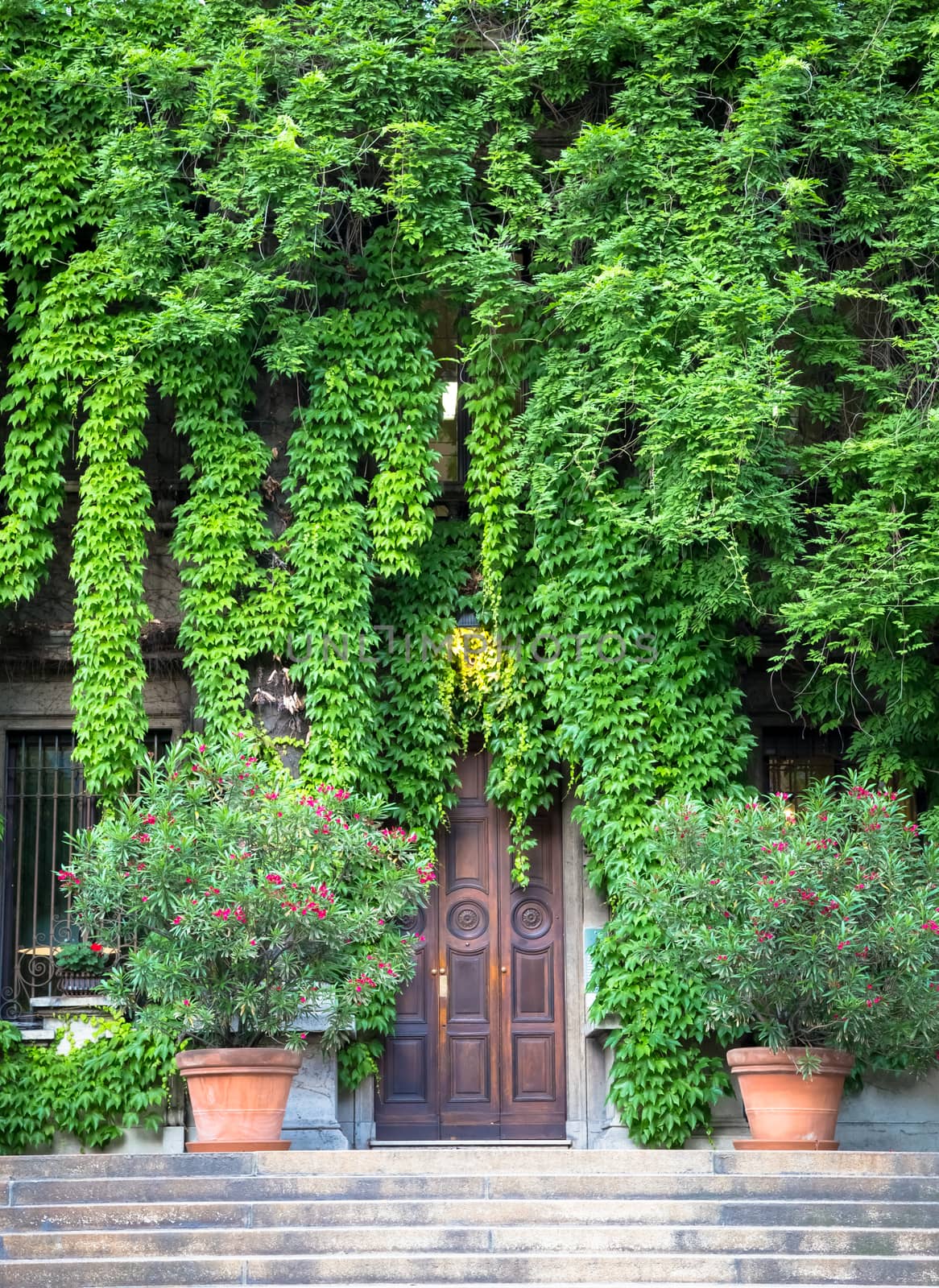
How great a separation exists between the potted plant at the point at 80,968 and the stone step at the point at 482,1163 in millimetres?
2841

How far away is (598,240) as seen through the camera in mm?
10336

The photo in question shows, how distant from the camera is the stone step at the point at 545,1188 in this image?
716cm

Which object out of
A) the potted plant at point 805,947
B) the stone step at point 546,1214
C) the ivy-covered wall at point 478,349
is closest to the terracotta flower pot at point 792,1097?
the potted plant at point 805,947

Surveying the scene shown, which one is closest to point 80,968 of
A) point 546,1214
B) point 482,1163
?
point 482,1163

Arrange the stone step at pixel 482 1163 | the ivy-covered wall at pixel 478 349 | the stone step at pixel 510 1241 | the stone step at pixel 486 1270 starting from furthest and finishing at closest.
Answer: the ivy-covered wall at pixel 478 349, the stone step at pixel 482 1163, the stone step at pixel 510 1241, the stone step at pixel 486 1270

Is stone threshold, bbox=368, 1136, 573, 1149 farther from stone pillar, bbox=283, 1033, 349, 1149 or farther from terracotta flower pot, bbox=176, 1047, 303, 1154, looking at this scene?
terracotta flower pot, bbox=176, 1047, 303, 1154

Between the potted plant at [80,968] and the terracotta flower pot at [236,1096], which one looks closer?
the terracotta flower pot at [236,1096]

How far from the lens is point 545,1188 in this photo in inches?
283

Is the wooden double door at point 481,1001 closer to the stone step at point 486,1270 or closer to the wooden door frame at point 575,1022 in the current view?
the wooden door frame at point 575,1022

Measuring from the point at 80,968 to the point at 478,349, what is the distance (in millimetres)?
4998

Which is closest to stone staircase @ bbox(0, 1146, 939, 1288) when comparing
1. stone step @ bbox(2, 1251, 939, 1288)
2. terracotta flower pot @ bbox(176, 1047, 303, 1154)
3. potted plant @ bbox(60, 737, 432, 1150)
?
stone step @ bbox(2, 1251, 939, 1288)

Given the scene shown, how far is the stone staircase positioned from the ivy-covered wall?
2577mm

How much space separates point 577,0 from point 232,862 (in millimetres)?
6234

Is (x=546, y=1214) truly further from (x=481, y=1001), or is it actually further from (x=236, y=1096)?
(x=481, y=1001)
